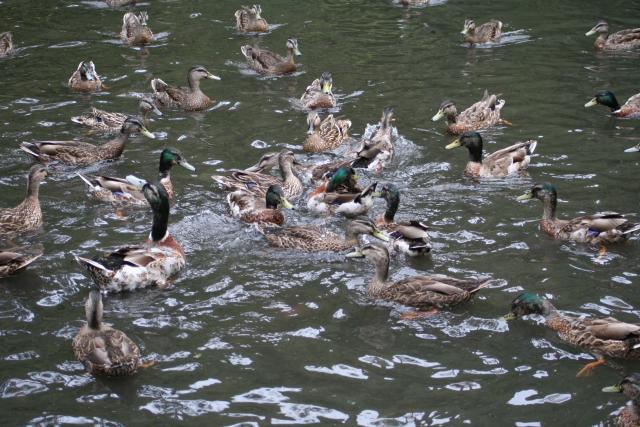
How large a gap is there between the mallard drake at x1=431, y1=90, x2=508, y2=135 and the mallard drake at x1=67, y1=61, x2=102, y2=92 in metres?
6.07

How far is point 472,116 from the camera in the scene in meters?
13.4

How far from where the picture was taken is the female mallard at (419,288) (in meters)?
8.48

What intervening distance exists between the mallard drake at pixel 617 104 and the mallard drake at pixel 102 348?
30.4 feet

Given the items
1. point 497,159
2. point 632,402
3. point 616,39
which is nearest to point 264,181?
point 497,159

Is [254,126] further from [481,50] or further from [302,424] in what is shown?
[302,424]

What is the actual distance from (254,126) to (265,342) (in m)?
6.31

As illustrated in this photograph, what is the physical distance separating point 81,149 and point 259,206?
340 cm

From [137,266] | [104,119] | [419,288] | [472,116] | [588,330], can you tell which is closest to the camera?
[588,330]

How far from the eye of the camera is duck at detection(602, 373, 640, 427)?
654 centimetres

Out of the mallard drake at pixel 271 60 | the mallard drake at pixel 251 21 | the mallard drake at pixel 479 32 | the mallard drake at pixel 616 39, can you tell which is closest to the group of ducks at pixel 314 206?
the mallard drake at pixel 271 60

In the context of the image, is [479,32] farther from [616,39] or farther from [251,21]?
[251,21]

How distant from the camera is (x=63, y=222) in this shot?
34.8 ft

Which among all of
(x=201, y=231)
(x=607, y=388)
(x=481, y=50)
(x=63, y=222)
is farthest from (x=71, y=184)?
(x=481, y=50)

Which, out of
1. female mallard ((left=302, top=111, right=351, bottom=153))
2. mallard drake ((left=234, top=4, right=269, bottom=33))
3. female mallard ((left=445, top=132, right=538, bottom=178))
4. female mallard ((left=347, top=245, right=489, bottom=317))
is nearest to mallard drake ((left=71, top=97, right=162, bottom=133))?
female mallard ((left=302, top=111, right=351, bottom=153))
